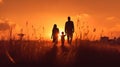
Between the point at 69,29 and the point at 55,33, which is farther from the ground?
the point at 69,29

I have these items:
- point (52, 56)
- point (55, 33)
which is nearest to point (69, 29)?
point (55, 33)

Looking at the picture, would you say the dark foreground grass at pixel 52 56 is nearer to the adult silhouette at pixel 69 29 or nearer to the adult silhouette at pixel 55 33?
the adult silhouette at pixel 69 29

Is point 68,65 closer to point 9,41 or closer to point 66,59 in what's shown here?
point 66,59

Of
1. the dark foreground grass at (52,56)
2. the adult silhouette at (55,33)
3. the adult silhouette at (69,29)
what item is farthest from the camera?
the adult silhouette at (55,33)

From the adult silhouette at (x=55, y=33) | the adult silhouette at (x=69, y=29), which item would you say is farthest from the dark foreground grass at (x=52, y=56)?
the adult silhouette at (x=55, y=33)

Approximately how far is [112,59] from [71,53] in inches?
69.3

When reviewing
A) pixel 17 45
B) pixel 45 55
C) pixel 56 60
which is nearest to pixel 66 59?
pixel 56 60

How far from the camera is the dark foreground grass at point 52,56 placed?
15234 mm

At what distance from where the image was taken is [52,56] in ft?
55.1

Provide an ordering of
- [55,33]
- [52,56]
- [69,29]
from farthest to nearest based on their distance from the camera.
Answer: [55,33]
[69,29]
[52,56]

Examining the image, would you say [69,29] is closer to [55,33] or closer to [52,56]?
[55,33]

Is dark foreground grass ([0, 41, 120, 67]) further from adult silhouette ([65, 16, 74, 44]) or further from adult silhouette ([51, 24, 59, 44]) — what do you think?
adult silhouette ([51, 24, 59, 44])

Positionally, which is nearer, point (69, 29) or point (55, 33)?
point (69, 29)

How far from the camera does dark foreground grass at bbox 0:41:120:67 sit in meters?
15.2
